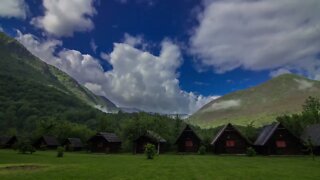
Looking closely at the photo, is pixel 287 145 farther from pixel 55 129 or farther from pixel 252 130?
pixel 55 129

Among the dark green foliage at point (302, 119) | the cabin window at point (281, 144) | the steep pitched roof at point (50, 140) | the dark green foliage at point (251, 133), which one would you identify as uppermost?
the dark green foliage at point (302, 119)

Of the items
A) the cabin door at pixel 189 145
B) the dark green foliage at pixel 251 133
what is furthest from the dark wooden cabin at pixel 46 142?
the dark green foliage at pixel 251 133

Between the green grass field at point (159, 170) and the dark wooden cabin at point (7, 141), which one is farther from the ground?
the dark wooden cabin at point (7, 141)

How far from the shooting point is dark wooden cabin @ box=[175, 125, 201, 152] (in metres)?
86.4

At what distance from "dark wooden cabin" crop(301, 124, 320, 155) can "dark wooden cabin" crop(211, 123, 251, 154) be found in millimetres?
12445

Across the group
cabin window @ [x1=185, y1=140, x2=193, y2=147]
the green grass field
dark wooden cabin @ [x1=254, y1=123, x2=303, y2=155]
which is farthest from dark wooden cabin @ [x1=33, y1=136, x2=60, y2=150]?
the green grass field

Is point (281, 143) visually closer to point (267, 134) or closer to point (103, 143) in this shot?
point (267, 134)

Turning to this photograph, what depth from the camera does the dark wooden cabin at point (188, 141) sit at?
284 feet

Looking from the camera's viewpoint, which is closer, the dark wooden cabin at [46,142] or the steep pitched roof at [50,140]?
the dark wooden cabin at [46,142]

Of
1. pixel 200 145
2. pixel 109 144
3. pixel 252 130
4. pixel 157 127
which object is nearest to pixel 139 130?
pixel 157 127

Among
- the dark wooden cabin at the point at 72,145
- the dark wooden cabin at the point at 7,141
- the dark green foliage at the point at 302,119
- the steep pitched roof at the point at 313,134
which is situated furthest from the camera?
the dark wooden cabin at the point at 7,141

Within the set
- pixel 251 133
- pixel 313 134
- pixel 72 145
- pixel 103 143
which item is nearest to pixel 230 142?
pixel 251 133

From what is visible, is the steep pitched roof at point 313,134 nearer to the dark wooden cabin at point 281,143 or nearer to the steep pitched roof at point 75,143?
the dark wooden cabin at point 281,143

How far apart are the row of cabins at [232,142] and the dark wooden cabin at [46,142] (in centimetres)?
747
